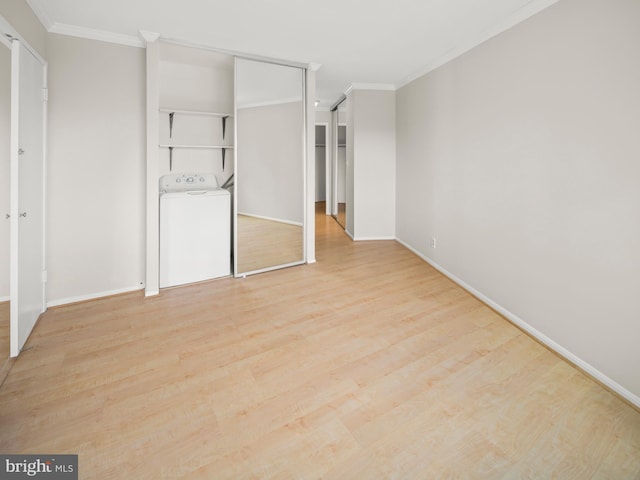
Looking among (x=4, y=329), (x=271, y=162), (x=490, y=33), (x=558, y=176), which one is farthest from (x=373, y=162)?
(x=4, y=329)

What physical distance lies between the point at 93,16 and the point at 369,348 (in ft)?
11.6

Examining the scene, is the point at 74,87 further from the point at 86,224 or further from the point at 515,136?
the point at 515,136

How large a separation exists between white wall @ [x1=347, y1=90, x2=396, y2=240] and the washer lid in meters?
2.47

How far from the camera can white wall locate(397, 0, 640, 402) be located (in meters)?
1.97

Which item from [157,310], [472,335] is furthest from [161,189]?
[472,335]

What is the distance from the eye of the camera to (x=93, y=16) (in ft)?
9.53

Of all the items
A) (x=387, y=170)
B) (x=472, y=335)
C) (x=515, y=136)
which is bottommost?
(x=472, y=335)

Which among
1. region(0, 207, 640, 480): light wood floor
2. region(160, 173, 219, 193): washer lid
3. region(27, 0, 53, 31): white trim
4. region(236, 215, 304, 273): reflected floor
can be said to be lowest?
region(0, 207, 640, 480): light wood floor

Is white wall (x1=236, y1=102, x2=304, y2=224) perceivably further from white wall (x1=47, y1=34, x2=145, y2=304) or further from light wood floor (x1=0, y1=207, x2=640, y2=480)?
light wood floor (x1=0, y1=207, x2=640, y2=480)

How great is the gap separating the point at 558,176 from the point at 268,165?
9.38 ft

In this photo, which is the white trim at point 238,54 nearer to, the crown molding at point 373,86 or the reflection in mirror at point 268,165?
the reflection in mirror at point 268,165

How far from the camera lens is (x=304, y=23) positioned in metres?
3.11

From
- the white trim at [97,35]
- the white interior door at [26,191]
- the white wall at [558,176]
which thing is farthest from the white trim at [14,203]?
A: the white wall at [558,176]

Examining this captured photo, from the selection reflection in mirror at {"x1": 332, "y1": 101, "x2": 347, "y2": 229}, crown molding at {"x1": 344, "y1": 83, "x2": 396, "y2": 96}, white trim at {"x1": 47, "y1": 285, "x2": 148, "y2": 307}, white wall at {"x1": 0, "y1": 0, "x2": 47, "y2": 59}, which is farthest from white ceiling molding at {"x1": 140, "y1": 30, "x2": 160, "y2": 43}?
reflection in mirror at {"x1": 332, "y1": 101, "x2": 347, "y2": 229}
